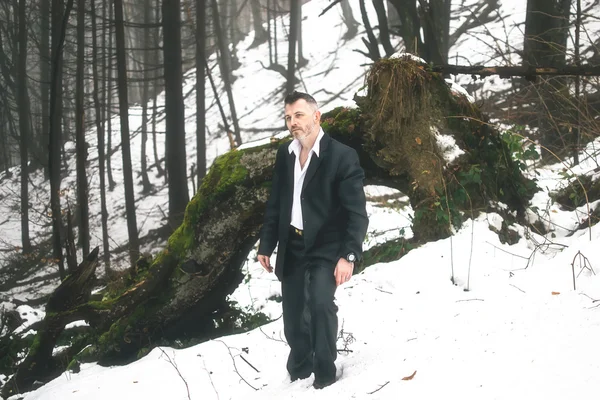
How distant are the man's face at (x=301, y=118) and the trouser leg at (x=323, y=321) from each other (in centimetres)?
87

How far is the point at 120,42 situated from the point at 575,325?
506 inches

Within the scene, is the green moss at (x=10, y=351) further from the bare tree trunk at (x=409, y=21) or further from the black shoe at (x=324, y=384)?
the bare tree trunk at (x=409, y=21)

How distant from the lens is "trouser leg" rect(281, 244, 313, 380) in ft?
11.4

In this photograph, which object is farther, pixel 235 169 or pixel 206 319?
pixel 206 319

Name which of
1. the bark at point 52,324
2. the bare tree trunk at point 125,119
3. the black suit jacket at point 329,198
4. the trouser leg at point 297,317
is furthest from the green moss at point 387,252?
the bare tree trunk at point 125,119

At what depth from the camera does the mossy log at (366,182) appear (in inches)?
198

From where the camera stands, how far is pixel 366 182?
18.2ft

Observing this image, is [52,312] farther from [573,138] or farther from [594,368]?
[573,138]

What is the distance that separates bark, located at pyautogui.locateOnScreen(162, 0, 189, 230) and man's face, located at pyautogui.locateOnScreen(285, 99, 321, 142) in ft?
31.8

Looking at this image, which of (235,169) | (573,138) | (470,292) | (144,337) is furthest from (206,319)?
(573,138)

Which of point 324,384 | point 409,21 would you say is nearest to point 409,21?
point 409,21

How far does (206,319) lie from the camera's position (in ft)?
18.9

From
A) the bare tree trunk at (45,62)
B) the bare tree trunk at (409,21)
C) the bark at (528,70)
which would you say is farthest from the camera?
the bare tree trunk at (45,62)

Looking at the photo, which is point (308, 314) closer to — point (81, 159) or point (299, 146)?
point (299, 146)
